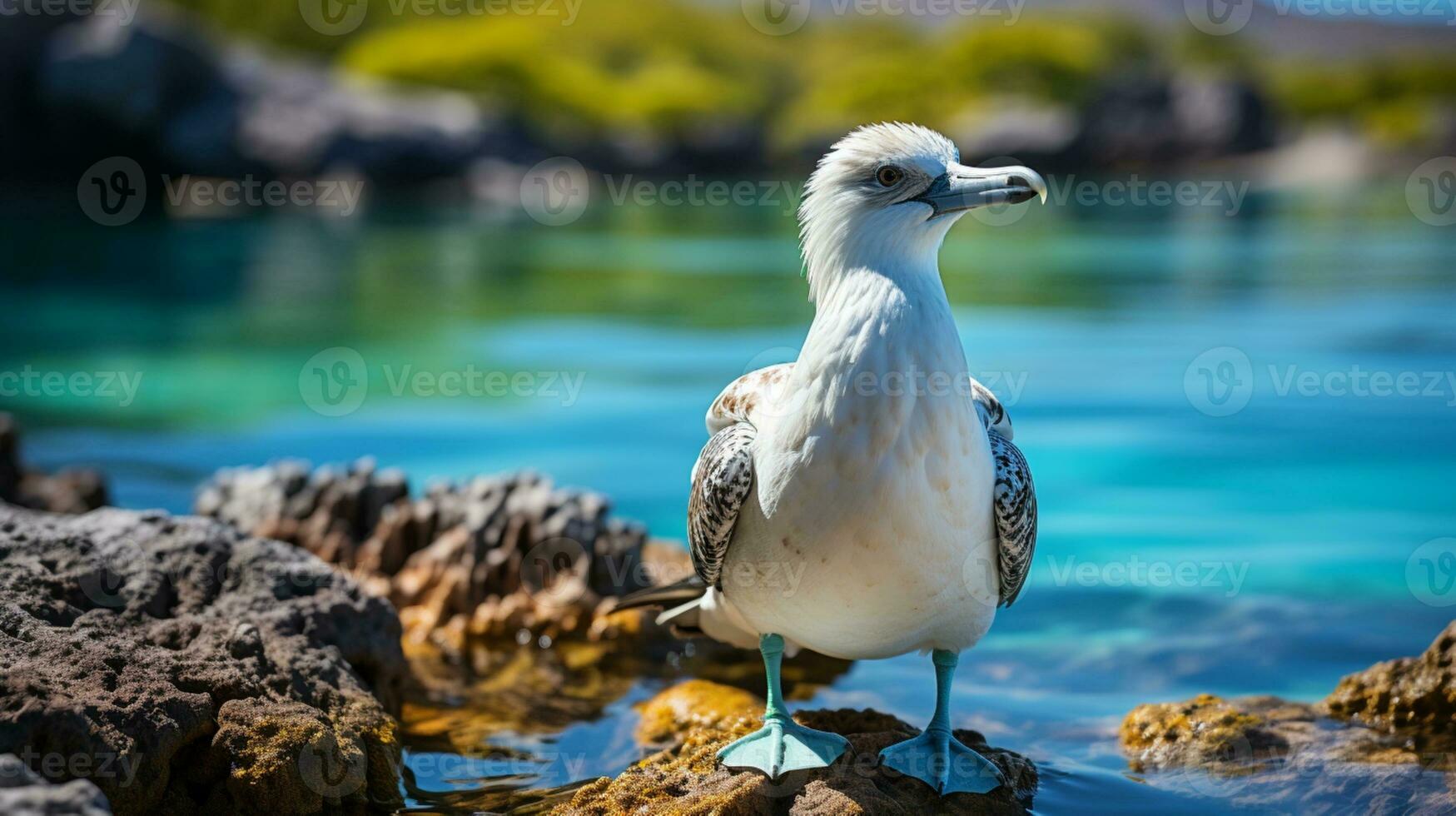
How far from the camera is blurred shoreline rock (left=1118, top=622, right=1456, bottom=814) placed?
4160 millimetres

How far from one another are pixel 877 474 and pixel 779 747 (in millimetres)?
862

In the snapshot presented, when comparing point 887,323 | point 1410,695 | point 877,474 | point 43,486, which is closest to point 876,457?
point 877,474

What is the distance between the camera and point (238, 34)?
178 feet

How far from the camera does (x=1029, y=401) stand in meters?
12.2

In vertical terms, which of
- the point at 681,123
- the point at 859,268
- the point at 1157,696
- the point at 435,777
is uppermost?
the point at 681,123

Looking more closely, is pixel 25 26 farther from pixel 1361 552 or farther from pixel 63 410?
pixel 1361 552

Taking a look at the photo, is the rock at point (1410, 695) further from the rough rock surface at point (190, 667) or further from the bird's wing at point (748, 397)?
the rough rock surface at point (190, 667)

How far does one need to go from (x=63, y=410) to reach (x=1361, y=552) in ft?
33.7

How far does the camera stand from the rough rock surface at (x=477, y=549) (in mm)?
6113

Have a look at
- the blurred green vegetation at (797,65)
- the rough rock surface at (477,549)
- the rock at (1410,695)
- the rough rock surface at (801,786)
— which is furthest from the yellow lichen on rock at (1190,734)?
the blurred green vegetation at (797,65)

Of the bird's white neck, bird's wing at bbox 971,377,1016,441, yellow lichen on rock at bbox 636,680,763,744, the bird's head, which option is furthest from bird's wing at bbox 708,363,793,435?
yellow lichen on rock at bbox 636,680,763,744

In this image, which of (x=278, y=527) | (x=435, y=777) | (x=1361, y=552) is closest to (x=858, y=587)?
(x=435, y=777)

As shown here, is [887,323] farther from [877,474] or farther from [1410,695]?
[1410,695]

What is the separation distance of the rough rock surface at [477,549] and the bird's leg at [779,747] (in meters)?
2.16
